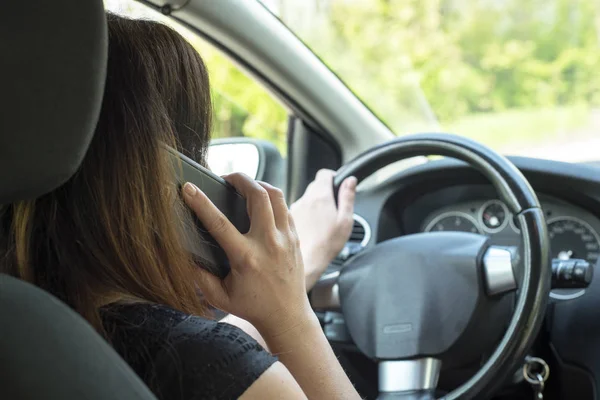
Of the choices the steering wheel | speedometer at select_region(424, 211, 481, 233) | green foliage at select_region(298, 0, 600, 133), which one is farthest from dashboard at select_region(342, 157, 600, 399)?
green foliage at select_region(298, 0, 600, 133)

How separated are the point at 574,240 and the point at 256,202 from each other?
971mm

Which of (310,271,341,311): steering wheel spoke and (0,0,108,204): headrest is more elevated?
(0,0,108,204): headrest

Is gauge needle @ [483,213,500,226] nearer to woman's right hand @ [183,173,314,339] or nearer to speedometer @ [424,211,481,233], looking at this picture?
speedometer @ [424,211,481,233]

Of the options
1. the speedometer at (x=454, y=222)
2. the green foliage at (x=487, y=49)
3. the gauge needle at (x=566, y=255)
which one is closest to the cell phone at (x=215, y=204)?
the gauge needle at (x=566, y=255)

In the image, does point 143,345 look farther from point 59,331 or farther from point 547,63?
point 547,63

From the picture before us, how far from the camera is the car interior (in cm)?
87

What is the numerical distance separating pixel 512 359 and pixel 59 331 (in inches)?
37.5

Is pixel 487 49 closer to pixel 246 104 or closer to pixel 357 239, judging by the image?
pixel 246 104

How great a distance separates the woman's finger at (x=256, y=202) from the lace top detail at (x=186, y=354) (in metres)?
0.31

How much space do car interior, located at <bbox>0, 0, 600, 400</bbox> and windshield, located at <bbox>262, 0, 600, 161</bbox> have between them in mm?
3395

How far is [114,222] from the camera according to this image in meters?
1.11

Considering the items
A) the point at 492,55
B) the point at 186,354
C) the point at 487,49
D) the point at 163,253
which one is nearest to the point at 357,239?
the point at 163,253

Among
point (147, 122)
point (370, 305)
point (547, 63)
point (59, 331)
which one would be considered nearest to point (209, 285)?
point (147, 122)

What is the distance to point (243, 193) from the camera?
4.54 feet
